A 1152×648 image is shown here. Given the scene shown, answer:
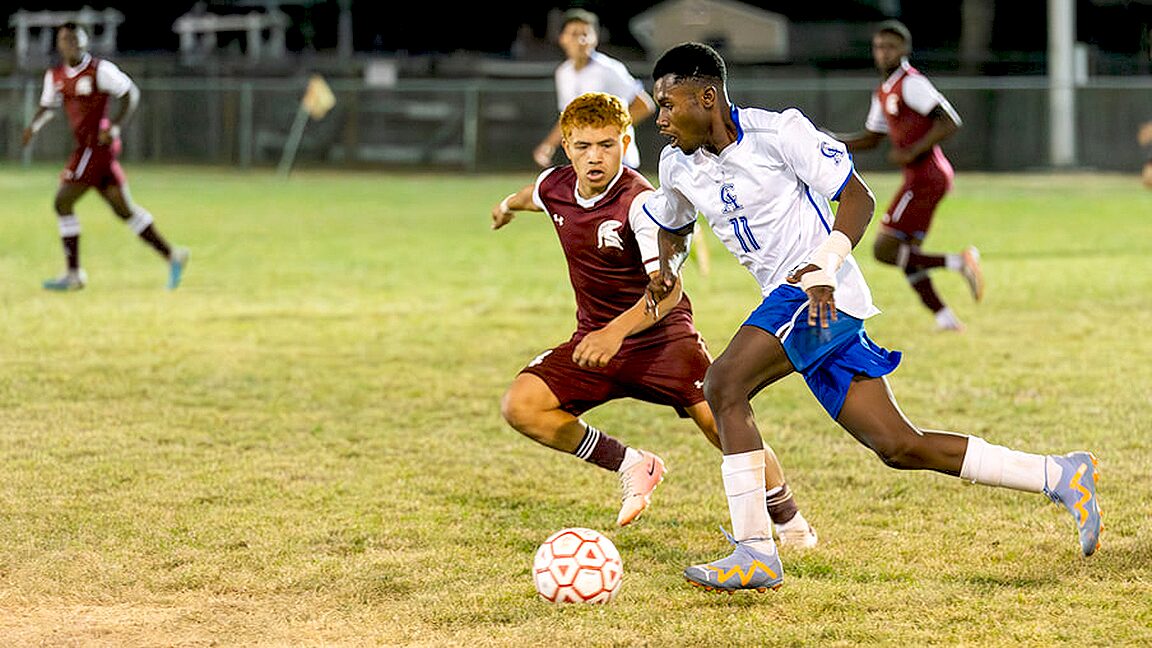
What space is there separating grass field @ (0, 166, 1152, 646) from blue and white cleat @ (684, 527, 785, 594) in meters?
0.06

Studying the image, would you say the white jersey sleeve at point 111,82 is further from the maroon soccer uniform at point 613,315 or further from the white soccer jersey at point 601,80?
the maroon soccer uniform at point 613,315

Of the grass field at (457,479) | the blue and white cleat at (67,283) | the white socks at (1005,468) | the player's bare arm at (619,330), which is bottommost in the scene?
the blue and white cleat at (67,283)

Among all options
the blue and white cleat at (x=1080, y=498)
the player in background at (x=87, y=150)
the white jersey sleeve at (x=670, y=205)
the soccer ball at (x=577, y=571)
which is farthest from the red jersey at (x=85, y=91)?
the blue and white cleat at (x=1080, y=498)

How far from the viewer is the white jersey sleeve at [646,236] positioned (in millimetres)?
5230

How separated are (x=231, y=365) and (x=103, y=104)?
191 inches

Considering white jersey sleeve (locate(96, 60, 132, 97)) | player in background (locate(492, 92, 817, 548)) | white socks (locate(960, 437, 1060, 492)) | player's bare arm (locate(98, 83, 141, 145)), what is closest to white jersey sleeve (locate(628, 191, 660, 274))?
player in background (locate(492, 92, 817, 548))

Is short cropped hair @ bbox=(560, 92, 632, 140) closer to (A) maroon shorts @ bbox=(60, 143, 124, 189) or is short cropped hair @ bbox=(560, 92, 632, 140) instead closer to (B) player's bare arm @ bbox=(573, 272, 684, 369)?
(B) player's bare arm @ bbox=(573, 272, 684, 369)

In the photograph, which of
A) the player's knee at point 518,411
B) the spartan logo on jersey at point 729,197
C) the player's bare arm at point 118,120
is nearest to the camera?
the spartan logo on jersey at point 729,197

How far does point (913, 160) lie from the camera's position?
1093cm

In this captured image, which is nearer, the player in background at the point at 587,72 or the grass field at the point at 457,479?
the grass field at the point at 457,479

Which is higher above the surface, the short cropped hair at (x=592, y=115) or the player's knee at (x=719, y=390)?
the short cropped hair at (x=592, y=115)

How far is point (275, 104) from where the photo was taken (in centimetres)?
3403

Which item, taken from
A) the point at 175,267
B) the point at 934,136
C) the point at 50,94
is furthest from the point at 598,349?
the point at 50,94

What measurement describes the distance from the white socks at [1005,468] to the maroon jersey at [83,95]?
10007mm
